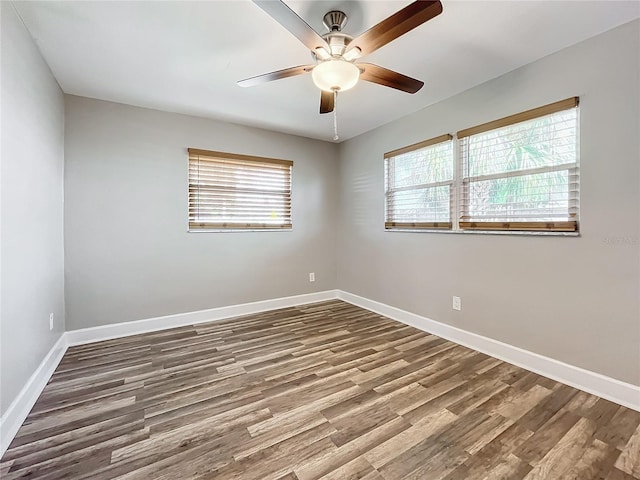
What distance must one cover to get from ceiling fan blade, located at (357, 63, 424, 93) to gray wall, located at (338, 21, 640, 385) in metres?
1.02

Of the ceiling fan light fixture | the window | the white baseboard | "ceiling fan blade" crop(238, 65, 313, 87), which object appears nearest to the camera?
the white baseboard

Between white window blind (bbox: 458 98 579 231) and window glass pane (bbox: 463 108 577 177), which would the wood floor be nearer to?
white window blind (bbox: 458 98 579 231)

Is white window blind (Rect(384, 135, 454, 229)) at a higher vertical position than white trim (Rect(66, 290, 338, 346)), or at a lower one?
higher

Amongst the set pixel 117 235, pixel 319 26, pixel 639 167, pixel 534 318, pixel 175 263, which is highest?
pixel 319 26

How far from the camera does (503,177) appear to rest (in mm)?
2527

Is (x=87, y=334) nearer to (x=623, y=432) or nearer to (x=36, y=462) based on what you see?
(x=36, y=462)

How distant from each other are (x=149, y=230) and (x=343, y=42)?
2.74 meters

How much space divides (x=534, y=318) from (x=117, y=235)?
402 cm

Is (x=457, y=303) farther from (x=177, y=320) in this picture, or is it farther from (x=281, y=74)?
(x=177, y=320)

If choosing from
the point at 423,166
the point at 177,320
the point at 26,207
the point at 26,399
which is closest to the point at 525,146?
the point at 423,166

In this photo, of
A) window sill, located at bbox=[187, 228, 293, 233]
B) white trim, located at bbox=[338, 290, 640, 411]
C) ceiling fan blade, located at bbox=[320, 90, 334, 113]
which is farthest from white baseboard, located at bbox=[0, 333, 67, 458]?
white trim, located at bbox=[338, 290, 640, 411]

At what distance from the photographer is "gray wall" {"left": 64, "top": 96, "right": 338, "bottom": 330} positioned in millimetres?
2900

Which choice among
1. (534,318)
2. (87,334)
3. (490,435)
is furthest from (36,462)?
(534,318)

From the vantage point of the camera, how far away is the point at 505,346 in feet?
8.27
